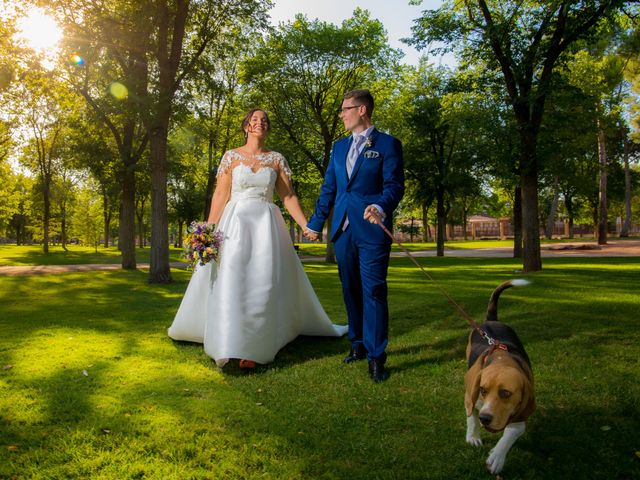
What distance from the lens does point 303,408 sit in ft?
13.3

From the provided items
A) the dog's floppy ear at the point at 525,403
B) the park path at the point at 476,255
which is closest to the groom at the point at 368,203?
the dog's floppy ear at the point at 525,403

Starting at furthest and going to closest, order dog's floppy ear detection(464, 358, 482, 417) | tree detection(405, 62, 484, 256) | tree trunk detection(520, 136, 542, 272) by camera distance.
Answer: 1. tree detection(405, 62, 484, 256)
2. tree trunk detection(520, 136, 542, 272)
3. dog's floppy ear detection(464, 358, 482, 417)

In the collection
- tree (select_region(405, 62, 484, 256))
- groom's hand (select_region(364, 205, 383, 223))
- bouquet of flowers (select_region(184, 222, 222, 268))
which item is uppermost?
tree (select_region(405, 62, 484, 256))

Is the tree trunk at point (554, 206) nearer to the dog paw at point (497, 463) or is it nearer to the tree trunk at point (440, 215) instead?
the tree trunk at point (440, 215)

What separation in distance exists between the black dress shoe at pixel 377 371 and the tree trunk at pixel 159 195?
11.5 metres

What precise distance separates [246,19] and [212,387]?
1506 centimetres

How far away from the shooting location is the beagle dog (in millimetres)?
2613

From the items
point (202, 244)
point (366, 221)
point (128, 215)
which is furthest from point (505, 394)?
point (128, 215)

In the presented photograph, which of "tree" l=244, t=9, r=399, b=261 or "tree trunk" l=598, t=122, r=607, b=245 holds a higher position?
"tree" l=244, t=9, r=399, b=261

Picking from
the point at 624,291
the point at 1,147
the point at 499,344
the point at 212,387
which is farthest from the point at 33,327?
the point at 1,147

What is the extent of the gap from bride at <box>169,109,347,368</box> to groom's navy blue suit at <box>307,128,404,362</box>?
36.6 inches

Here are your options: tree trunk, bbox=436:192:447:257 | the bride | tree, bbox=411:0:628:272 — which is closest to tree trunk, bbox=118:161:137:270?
tree, bbox=411:0:628:272

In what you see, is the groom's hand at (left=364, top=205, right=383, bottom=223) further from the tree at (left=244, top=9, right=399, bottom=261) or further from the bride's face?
the tree at (left=244, top=9, right=399, bottom=261)

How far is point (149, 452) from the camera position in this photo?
3232mm
